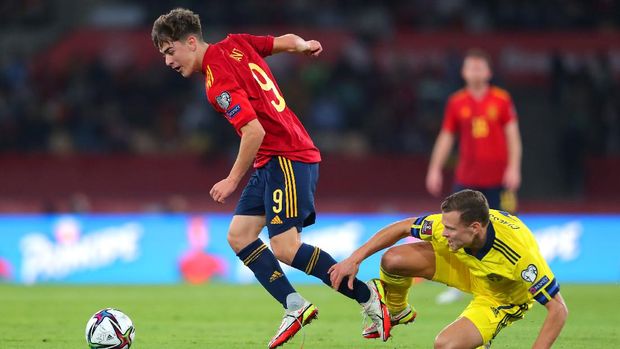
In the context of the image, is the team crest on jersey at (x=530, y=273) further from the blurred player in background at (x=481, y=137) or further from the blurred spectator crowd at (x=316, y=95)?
the blurred spectator crowd at (x=316, y=95)

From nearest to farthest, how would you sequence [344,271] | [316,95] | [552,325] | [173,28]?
[552,325] → [344,271] → [173,28] → [316,95]

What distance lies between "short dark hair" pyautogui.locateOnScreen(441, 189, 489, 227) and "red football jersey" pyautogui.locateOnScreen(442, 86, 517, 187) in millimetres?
4249

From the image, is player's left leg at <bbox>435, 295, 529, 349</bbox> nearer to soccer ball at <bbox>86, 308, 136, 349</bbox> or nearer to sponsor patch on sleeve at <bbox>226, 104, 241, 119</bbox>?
sponsor patch on sleeve at <bbox>226, 104, 241, 119</bbox>

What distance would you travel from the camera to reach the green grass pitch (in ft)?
23.7

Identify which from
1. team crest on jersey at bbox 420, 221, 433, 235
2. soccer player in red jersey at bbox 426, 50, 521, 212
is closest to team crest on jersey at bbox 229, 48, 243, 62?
team crest on jersey at bbox 420, 221, 433, 235

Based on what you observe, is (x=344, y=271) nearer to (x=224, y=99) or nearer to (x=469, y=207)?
(x=469, y=207)

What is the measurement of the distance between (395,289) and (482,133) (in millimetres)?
3792

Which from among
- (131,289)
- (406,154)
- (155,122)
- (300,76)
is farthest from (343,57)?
(131,289)

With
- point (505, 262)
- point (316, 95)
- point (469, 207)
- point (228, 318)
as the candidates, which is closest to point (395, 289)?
point (505, 262)

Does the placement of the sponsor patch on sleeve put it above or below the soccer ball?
above

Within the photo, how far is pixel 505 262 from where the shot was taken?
5.93 m

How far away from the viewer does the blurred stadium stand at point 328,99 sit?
1689 centimetres

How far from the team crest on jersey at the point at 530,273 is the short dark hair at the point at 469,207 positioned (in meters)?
0.33

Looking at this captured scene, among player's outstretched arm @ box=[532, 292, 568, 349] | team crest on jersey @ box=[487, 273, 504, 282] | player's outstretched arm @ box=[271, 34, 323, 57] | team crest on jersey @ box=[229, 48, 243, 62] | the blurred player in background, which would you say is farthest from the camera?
the blurred player in background
